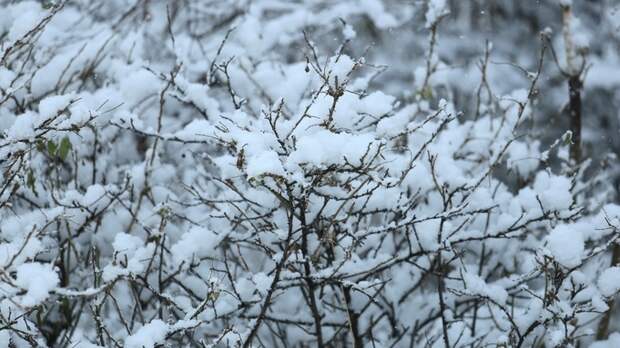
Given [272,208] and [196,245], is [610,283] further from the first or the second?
[196,245]

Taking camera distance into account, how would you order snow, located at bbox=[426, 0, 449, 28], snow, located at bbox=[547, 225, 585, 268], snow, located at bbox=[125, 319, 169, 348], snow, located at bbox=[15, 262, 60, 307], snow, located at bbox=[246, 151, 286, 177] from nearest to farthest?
snow, located at bbox=[15, 262, 60, 307], snow, located at bbox=[246, 151, 286, 177], snow, located at bbox=[125, 319, 169, 348], snow, located at bbox=[547, 225, 585, 268], snow, located at bbox=[426, 0, 449, 28]

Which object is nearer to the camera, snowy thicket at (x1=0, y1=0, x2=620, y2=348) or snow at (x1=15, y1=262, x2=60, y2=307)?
snow at (x1=15, y1=262, x2=60, y2=307)

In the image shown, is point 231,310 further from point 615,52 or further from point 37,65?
point 615,52

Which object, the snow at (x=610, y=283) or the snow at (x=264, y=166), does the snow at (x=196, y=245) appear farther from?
the snow at (x=610, y=283)

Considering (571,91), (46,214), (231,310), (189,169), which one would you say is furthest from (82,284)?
(571,91)

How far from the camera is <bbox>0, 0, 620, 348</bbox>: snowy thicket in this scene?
2.48m

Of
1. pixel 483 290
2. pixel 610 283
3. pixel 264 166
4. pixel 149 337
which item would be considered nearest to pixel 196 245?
pixel 149 337

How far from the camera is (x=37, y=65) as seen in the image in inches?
138

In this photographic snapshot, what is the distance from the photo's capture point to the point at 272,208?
2906mm

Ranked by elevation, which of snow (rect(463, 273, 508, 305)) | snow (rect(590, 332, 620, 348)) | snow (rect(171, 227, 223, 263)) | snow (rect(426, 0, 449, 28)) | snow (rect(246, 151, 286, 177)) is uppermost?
snow (rect(426, 0, 449, 28))

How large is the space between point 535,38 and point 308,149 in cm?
1002

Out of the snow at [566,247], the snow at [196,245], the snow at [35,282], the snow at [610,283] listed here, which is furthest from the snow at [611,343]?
the snow at [35,282]

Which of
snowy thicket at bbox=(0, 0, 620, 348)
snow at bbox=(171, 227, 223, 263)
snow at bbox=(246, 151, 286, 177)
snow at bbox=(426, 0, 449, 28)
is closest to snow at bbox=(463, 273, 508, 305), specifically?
snowy thicket at bbox=(0, 0, 620, 348)

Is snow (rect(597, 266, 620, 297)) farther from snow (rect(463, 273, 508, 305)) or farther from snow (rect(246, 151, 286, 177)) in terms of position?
snow (rect(246, 151, 286, 177))
